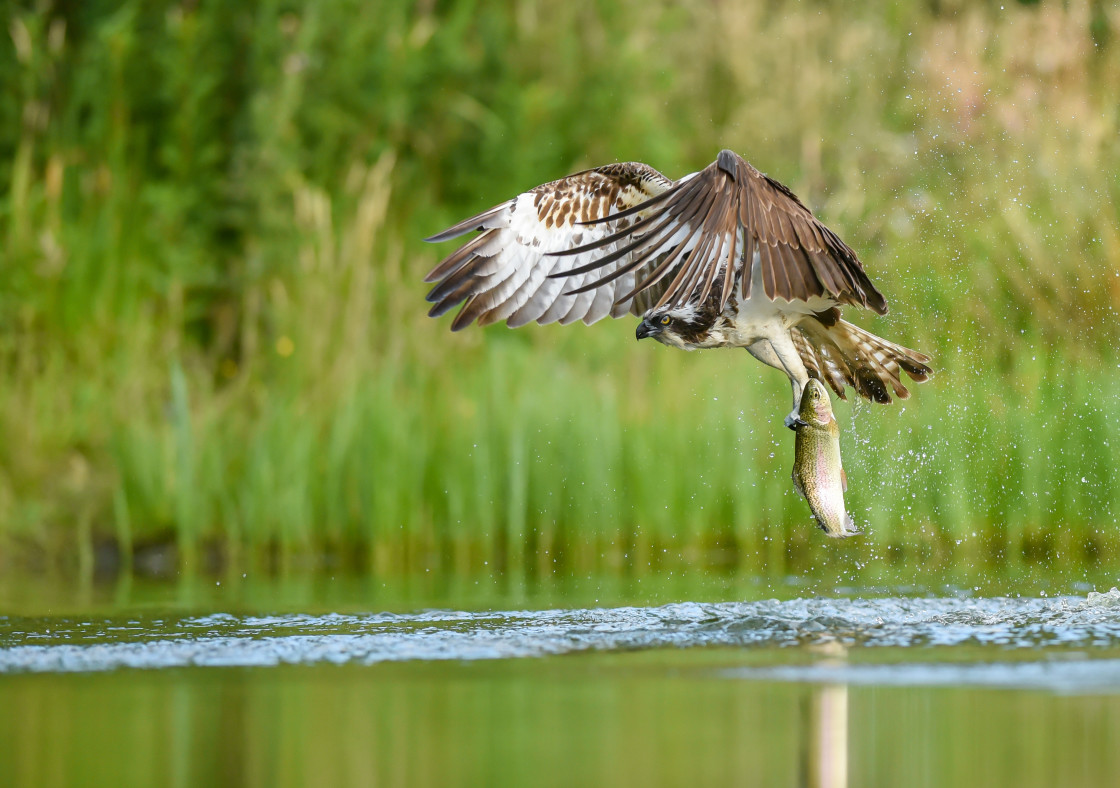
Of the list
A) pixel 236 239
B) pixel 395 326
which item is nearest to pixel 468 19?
pixel 236 239

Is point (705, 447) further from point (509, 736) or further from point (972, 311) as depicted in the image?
point (509, 736)

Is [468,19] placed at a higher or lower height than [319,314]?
higher

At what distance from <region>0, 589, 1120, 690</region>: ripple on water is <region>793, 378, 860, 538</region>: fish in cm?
40

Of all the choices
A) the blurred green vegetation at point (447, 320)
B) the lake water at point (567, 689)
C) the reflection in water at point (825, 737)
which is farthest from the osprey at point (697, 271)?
the blurred green vegetation at point (447, 320)

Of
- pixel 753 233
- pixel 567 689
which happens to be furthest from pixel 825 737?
pixel 753 233

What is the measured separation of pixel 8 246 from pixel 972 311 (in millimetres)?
5076

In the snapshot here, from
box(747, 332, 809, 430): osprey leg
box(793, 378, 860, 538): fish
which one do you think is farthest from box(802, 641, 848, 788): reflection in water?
box(747, 332, 809, 430): osprey leg

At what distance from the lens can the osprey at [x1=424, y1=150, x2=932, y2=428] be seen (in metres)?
5.41

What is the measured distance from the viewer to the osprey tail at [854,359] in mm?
6426

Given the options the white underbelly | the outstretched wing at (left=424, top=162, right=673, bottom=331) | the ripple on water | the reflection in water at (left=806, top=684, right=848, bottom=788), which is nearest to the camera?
the reflection in water at (left=806, top=684, right=848, bottom=788)

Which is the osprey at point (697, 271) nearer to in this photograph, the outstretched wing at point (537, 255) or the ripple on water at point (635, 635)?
the outstretched wing at point (537, 255)

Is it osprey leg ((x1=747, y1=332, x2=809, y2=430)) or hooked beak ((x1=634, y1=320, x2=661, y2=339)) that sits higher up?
hooked beak ((x1=634, y1=320, x2=661, y2=339))

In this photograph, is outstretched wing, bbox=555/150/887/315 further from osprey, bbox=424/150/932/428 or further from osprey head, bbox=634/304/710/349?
osprey head, bbox=634/304/710/349

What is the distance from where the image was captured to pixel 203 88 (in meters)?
10.2
